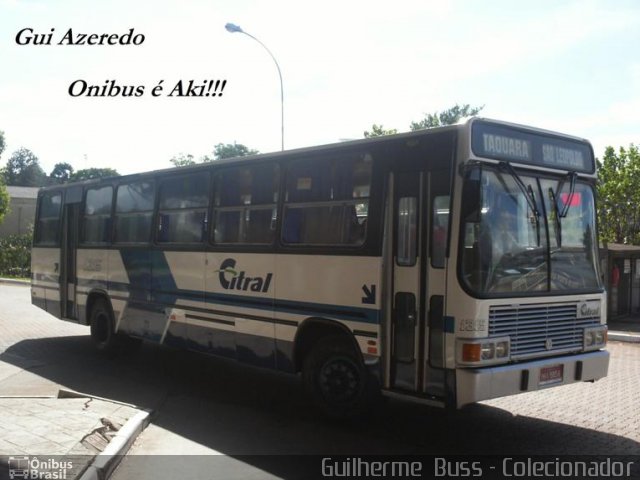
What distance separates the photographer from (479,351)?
20.4 feet

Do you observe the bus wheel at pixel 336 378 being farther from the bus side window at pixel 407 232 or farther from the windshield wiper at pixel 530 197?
the windshield wiper at pixel 530 197

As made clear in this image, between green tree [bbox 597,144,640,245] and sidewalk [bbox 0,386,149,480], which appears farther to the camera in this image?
green tree [bbox 597,144,640,245]

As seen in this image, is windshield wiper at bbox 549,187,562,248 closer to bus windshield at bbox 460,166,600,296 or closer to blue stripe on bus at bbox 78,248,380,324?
bus windshield at bbox 460,166,600,296

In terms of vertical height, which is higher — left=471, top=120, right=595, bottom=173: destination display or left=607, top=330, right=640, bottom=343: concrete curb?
left=471, top=120, right=595, bottom=173: destination display

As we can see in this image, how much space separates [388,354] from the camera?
695cm

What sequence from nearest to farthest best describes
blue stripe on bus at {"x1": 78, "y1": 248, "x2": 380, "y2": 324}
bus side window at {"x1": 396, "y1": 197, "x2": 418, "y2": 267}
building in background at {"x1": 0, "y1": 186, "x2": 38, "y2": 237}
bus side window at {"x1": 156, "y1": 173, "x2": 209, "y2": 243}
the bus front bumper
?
the bus front bumper < bus side window at {"x1": 396, "y1": 197, "x2": 418, "y2": 267} < blue stripe on bus at {"x1": 78, "y1": 248, "x2": 380, "y2": 324} < bus side window at {"x1": 156, "y1": 173, "x2": 209, "y2": 243} < building in background at {"x1": 0, "y1": 186, "x2": 38, "y2": 237}

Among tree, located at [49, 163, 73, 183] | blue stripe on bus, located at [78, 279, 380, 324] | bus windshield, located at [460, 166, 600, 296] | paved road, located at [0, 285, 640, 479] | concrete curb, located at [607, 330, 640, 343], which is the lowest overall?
paved road, located at [0, 285, 640, 479]

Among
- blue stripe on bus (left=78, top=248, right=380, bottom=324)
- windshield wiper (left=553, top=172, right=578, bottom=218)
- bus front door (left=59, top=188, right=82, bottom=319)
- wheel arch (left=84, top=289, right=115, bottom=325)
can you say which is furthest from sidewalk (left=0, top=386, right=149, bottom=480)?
bus front door (left=59, top=188, right=82, bottom=319)

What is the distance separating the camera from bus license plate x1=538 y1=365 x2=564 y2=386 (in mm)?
6694

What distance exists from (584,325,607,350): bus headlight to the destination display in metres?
1.72

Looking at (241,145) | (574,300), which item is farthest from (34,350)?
(241,145)

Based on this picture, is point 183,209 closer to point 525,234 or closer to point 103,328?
point 103,328

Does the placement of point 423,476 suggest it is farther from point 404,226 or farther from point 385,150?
point 385,150

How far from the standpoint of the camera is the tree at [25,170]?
129 metres
